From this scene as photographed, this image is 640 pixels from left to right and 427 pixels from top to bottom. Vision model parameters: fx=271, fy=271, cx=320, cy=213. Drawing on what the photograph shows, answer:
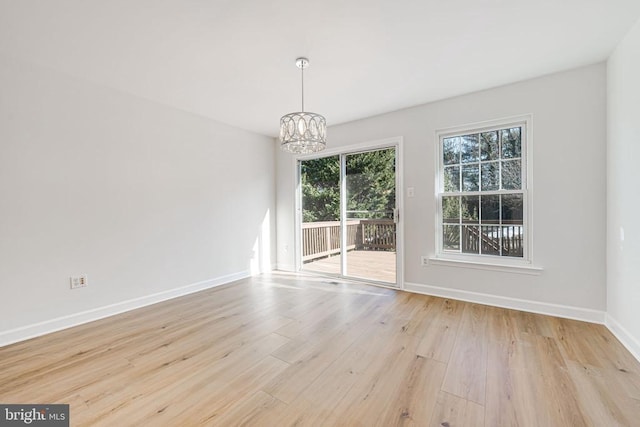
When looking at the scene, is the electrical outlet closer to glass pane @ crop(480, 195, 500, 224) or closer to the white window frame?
the white window frame

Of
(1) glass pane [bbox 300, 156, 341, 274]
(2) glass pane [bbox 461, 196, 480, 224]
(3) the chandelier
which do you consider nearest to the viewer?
(3) the chandelier

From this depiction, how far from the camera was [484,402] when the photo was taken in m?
1.53

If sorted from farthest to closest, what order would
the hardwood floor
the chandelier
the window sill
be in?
the window sill, the chandelier, the hardwood floor

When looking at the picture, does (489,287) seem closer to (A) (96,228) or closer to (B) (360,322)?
(B) (360,322)

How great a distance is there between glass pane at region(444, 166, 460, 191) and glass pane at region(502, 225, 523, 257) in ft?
2.33

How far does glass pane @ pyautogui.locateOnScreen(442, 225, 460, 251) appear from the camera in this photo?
333 cm

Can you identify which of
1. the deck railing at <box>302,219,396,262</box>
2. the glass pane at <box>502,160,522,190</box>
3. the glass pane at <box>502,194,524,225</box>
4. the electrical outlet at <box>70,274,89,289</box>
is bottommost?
the electrical outlet at <box>70,274,89,289</box>

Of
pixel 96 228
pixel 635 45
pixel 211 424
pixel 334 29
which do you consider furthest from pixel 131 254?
pixel 635 45

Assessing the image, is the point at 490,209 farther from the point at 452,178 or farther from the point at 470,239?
the point at 452,178

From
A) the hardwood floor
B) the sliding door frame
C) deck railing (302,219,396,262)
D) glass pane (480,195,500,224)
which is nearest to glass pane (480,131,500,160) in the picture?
glass pane (480,195,500,224)

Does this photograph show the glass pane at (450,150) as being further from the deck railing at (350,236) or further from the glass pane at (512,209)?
the deck railing at (350,236)

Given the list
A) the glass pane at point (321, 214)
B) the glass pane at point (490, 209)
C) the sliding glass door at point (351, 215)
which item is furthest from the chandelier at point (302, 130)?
the glass pane at point (490, 209)

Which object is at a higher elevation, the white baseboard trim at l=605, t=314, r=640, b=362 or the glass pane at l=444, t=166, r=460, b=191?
the glass pane at l=444, t=166, r=460, b=191

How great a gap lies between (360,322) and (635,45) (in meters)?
3.07
